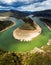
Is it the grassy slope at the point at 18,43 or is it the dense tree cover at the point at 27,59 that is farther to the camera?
the grassy slope at the point at 18,43

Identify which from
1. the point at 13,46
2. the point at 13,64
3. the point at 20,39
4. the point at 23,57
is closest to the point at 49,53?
the point at 23,57

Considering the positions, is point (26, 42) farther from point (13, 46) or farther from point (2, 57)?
point (2, 57)

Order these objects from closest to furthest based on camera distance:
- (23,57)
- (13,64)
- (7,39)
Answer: (13,64), (23,57), (7,39)

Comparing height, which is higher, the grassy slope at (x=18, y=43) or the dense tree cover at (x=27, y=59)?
the dense tree cover at (x=27, y=59)

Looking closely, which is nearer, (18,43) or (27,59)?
(27,59)

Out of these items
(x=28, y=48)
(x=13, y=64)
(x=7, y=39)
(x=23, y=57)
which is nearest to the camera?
(x=13, y=64)

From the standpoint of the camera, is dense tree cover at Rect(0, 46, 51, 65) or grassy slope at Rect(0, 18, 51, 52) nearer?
A: dense tree cover at Rect(0, 46, 51, 65)

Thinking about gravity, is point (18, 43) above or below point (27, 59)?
below

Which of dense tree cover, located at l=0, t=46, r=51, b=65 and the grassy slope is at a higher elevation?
dense tree cover, located at l=0, t=46, r=51, b=65
